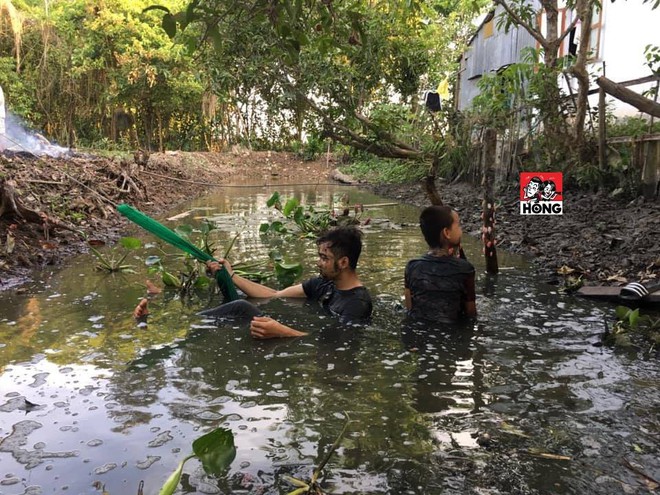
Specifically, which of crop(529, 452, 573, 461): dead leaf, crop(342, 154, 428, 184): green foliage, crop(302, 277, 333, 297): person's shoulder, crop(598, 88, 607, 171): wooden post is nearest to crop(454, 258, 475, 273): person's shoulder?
crop(302, 277, 333, 297): person's shoulder

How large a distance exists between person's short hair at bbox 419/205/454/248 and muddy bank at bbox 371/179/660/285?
221 centimetres

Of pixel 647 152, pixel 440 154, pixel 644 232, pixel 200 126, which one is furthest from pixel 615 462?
pixel 200 126

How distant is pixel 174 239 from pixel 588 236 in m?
5.43

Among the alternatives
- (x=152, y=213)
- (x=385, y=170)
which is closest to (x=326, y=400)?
(x=152, y=213)

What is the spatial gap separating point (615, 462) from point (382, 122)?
6.45m

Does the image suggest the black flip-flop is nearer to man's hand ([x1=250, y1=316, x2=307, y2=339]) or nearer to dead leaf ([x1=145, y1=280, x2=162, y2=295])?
man's hand ([x1=250, y1=316, x2=307, y2=339])

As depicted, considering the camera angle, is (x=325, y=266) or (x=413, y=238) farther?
(x=413, y=238)

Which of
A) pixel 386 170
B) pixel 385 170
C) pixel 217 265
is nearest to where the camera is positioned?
pixel 217 265

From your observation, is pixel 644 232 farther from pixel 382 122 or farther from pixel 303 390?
pixel 303 390

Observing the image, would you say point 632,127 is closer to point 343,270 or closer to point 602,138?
point 602,138

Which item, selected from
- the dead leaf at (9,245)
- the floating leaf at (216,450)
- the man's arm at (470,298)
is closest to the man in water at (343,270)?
the man's arm at (470,298)

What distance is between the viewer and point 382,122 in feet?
27.7

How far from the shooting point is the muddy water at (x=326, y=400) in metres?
2.57

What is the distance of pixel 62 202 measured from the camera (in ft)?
29.3
